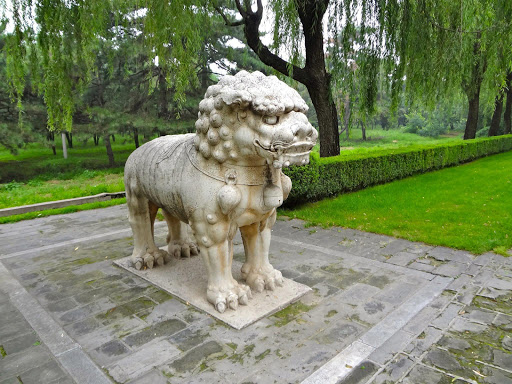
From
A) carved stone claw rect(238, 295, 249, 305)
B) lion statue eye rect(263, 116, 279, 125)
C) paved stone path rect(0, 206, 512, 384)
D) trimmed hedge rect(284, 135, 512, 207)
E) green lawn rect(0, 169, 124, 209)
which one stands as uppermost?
lion statue eye rect(263, 116, 279, 125)

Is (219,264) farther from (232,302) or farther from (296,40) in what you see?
(296,40)

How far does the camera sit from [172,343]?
9.78 feet

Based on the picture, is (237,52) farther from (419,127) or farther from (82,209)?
(419,127)

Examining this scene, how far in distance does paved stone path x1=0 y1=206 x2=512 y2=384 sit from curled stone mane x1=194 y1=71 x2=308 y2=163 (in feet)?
5.01

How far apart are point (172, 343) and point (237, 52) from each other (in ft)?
43.5

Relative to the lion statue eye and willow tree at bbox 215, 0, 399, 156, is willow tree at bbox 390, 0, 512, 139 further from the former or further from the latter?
the lion statue eye

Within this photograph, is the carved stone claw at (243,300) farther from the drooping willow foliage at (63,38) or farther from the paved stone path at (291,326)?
the drooping willow foliage at (63,38)

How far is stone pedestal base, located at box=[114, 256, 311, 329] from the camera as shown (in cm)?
335

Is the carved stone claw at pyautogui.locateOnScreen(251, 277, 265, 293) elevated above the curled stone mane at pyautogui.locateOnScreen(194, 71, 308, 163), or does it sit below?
below

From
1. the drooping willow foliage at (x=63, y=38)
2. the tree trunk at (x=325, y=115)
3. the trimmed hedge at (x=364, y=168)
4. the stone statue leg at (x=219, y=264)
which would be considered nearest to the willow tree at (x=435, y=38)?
the tree trunk at (x=325, y=115)

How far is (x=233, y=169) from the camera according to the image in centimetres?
320

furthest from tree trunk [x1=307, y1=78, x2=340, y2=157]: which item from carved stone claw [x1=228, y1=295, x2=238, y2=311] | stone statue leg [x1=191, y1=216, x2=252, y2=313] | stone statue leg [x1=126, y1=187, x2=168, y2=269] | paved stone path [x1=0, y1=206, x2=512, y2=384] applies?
carved stone claw [x1=228, y1=295, x2=238, y2=311]

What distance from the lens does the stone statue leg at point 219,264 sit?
331 centimetres

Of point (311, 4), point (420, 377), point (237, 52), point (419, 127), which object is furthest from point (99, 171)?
point (419, 127)
